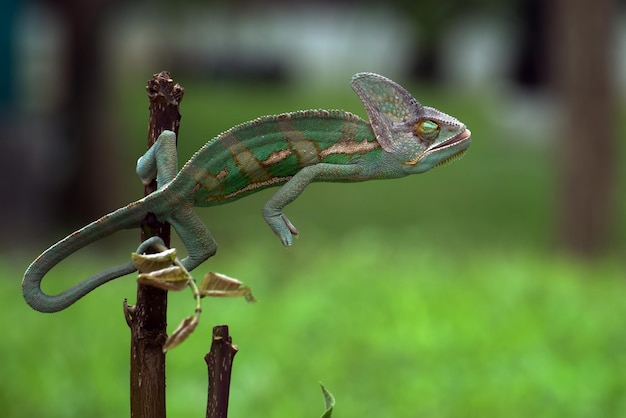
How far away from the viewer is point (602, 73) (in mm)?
9703

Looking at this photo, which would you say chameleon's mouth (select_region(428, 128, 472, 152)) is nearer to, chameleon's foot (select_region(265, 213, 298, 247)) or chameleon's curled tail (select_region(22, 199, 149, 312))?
chameleon's foot (select_region(265, 213, 298, 247))

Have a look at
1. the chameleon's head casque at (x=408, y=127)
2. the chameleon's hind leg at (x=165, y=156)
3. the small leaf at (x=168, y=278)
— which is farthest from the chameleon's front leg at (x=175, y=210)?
the chameleon's head casque at (x=408, y=127)

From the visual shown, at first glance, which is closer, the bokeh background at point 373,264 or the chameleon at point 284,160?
the chameleon at point 284,160

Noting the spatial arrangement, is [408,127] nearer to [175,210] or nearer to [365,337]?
[175,210]

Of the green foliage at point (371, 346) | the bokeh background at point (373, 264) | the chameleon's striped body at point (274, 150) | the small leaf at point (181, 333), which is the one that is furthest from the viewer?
the bokeh background at point (373, 264)

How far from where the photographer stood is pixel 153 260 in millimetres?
1555

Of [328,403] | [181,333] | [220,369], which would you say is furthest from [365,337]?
[181,333]

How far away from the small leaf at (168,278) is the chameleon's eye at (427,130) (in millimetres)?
432

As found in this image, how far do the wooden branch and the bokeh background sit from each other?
9.79ft

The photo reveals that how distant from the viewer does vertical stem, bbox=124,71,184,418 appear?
5.49 ft

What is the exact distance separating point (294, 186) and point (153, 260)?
246mm

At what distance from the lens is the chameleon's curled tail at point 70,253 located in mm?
1623

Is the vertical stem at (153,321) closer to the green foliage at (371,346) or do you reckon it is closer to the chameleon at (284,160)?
the chameleon at (284,160)

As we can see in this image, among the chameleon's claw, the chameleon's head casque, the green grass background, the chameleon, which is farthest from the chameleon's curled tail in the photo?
the green grass background
